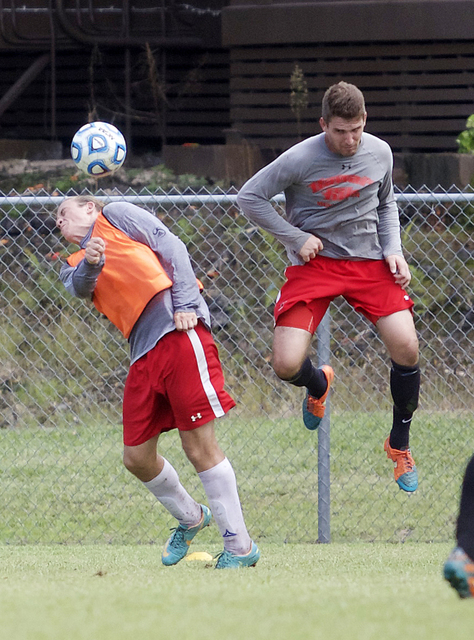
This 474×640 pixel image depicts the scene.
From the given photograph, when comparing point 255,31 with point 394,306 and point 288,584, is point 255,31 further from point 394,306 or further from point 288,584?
point 288,584

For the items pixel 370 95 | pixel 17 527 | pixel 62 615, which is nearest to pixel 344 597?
pixel 62 615

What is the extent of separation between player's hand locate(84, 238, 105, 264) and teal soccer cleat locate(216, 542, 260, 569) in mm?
1674

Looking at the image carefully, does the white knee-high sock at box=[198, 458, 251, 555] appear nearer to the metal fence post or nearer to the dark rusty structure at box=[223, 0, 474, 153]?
the metal fence post

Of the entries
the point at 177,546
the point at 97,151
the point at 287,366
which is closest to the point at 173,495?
the point at 177,546

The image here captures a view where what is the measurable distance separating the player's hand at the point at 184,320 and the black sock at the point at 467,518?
6.19 ft

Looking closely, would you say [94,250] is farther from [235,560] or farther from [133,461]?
[235,560]

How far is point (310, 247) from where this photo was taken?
5098 millimetres

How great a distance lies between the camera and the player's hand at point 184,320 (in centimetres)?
457

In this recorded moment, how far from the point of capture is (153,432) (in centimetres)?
475

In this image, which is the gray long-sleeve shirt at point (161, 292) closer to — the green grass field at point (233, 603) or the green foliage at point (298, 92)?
the green grass field at point (233, 603)

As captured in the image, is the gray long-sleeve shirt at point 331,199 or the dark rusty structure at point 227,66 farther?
the dark rusty structure at point 227,66

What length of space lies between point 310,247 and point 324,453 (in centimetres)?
177

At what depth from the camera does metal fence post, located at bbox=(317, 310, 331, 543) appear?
6.18 meters

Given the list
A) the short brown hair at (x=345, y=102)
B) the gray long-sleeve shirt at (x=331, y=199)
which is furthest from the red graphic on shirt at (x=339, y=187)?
the short brown hair at (x=345, y=102)
